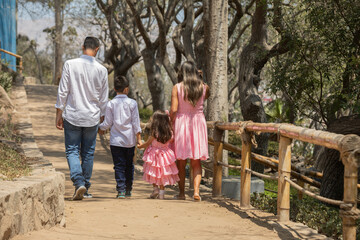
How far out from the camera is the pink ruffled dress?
6.95 m

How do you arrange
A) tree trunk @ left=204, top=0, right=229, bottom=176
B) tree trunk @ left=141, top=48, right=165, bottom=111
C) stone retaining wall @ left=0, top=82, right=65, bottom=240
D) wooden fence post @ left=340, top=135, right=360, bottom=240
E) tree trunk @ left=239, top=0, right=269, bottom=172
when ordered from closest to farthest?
stone retaining wall @ left=0, top=82, right=65, bottom=240 → wooden fence post @ left=340, top=135, right=360, bottom=240 → tree trunk @ left=204, top=0, right=229, bottom=176 → tree trunk @ left=239, top=0, right=269, bottom=172 → tree trunk @ left=141, top=48, right=165, bottom=111

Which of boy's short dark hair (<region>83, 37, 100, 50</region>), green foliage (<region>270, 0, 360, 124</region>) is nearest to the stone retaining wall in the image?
boy's short dark hair (<region>83, 37, 100, 50</region>)

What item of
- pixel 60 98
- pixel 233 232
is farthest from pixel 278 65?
pixel 233 232

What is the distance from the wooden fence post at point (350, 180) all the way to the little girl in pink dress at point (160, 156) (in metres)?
3.24

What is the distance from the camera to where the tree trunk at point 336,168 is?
8742 millimetres

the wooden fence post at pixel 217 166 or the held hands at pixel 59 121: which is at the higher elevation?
the held hands at pixel 59 121

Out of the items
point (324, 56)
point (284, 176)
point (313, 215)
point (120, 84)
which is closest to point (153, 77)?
point (324, 56)

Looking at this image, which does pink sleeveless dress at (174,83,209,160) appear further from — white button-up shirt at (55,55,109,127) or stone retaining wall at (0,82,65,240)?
stone retaining wall at (0,82,65,240)

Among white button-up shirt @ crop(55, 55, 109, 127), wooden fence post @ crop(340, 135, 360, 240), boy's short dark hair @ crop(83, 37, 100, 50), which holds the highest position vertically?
boy's short dark hair @ crop(83, 37, 100, 50)

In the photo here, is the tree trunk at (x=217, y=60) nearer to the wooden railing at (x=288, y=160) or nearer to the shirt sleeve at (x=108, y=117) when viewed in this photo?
the wooden railing at (x=288, y=160)

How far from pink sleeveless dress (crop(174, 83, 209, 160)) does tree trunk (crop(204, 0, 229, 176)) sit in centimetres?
224

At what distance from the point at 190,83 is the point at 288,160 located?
1879 millimetres

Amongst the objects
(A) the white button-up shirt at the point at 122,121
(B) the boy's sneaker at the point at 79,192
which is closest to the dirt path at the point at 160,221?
(B) the boy's sneaker at the point at 79,192

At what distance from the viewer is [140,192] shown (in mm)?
8070
